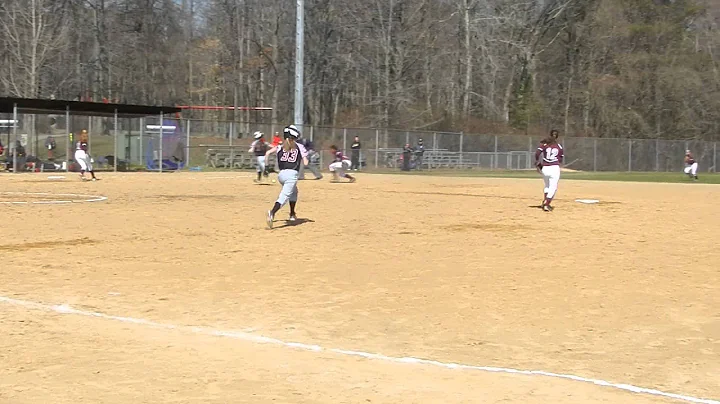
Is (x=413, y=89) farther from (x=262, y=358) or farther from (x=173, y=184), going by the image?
(x=262, y=358)

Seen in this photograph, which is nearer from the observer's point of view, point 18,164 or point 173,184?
point 173,184

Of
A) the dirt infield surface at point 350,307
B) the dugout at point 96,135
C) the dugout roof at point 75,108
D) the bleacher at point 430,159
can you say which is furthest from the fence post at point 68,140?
the dirt infield surface at point 350,307

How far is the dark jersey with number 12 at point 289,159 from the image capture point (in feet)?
53.8

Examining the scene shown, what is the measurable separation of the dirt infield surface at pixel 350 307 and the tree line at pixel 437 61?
171 feet

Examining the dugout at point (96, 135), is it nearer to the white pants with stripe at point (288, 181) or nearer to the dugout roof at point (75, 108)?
the dugout roof at point (75, 108)

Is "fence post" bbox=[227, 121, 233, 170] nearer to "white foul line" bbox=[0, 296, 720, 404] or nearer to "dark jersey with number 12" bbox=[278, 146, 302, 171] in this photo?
"dark jersey with number 12" bbox=[278, 146, 302, 171]

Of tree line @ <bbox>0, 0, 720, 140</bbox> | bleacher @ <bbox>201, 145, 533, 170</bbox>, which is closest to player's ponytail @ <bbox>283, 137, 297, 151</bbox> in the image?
bleacher @ <bbox>201, 145, 533, 170</bbox>

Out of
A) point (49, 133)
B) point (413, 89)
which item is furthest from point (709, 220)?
point (413, 89)

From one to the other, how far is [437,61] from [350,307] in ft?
215

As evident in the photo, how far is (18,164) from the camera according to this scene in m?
37.9

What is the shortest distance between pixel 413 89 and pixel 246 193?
4709cm

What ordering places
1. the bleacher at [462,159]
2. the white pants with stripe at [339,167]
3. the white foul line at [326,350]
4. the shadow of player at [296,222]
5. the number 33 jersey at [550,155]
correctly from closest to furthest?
the white foul line at [326,350]
the shadow of player at [296,222]
the number 33 jersey at [550,155]
the white pants with stripe at [339,167]
the bleacher at [462,159]

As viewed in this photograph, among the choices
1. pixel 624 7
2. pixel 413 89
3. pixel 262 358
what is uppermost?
pixel 624 7

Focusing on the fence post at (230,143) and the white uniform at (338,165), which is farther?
the fence post at (230,143)
